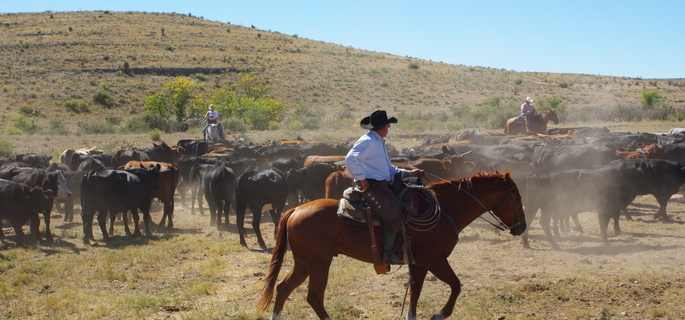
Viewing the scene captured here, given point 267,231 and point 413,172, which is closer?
point 413,172

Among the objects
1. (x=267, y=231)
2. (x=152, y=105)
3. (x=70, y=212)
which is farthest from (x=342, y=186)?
(x=152, y=105)

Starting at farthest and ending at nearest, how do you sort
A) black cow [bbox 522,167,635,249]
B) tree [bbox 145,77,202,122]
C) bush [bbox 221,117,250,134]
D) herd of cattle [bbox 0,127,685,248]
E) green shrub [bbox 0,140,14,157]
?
tree [bbox 145,77,202,122] < bush [bbox 221,117,250,134] < green shrub [bbox 0,140,14,157] < herd of cattle [bbox 0,127,685,248] < black cow [bbox 522,167,635,249]

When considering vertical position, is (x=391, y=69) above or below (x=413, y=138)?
above

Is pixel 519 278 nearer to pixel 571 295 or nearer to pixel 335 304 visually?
pixel 571 295

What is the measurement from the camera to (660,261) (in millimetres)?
9398

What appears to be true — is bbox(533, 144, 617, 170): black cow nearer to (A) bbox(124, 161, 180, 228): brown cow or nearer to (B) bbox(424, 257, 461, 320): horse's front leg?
(A) bbox(124, 161, 180, 228): brown cow

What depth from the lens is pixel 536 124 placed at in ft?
84.5

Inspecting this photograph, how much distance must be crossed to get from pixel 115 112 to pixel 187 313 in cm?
5770

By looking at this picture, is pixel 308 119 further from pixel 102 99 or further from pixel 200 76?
pixel 200 76

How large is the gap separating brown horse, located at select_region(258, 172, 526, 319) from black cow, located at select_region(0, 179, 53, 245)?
8210mm

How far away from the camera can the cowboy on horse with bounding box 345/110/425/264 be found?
650 centimetres

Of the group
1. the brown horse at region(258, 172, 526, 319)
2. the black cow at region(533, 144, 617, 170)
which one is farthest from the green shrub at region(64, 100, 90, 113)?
the brown horse at region(258, 172, 526, 319)

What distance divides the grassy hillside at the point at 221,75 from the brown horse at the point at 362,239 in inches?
1864

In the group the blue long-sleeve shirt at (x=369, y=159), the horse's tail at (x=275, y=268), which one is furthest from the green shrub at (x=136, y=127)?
the blue long-sleeve shirt at (x=369, y=159)
